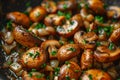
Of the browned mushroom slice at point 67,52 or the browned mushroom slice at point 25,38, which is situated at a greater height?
the browned mushroom slice at point 25,38

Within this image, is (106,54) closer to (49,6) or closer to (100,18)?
(100,18)

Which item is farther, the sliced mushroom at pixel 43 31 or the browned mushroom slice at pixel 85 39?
the sliced mushroom at pixel 43 31

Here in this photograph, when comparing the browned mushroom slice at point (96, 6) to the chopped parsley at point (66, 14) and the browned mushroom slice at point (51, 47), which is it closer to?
the chopped parsley at point (66, 14)

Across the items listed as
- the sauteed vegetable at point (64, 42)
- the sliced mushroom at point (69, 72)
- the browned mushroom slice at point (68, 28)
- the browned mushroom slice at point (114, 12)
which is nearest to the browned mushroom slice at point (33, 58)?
the sauteed vegetable at point (64, 42)

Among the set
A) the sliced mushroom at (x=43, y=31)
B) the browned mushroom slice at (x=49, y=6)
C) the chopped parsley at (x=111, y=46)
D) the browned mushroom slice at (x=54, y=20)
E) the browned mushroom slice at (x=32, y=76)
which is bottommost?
the browned mushroom slice at (x=32, y=76)

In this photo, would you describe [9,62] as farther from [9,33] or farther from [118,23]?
[118,23]

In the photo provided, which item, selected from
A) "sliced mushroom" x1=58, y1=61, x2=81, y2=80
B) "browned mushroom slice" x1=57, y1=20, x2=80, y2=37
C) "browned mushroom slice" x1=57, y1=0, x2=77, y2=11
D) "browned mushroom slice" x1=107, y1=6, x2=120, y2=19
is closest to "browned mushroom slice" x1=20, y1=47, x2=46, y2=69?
"sliced mushroom" x1=58, y1=61, x2=81, y2=80
